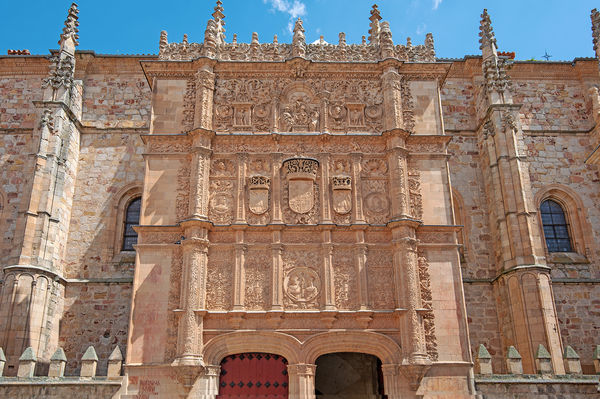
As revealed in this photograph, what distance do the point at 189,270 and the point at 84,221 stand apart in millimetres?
6558

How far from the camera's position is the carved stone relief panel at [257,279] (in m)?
14.5

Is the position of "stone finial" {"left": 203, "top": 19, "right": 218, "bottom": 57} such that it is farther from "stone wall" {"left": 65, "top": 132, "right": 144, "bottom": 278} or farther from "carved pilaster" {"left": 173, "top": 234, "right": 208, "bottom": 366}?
"carved pilaster" {"left": 173, "top": 234, "right": 208, "bottom": 366}

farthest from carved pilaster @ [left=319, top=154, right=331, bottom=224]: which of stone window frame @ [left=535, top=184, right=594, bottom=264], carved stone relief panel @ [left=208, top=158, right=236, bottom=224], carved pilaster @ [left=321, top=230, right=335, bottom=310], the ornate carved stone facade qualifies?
stone window frame @ [left=535, top=184, right=594, bottom=264]

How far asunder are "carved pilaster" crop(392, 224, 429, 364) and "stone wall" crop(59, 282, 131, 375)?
878 cm

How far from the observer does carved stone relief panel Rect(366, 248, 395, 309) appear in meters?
14.6

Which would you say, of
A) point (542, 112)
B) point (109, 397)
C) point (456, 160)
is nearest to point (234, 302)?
point (109, 397)

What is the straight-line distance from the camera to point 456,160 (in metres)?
20.2

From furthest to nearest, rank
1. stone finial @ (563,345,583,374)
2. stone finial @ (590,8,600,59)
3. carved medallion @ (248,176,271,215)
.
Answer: stone finial @ (590,8,600,59), carved medallion @ (248,176,271,215), stone finial @ (563,345,583,374)

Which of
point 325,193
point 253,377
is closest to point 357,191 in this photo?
point 325,193

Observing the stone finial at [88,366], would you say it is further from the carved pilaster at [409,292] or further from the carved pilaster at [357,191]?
the carved pilaster at [409,292]

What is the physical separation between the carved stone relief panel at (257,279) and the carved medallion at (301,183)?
158 cm

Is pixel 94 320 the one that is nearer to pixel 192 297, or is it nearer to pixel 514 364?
pixel 192 297

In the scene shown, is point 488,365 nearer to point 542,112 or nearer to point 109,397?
point 109,397

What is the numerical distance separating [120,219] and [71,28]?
7.10 metres
